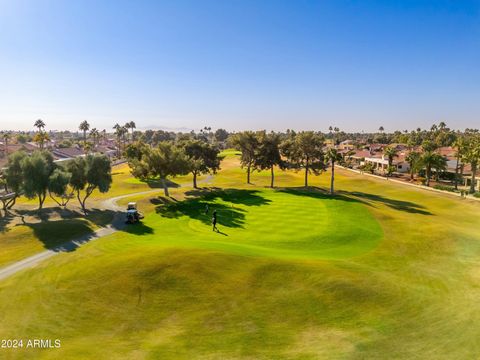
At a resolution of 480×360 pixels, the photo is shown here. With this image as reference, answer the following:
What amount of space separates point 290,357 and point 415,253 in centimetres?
2378

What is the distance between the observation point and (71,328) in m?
18.6

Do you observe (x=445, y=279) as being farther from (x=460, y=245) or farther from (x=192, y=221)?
(x=192, y=221)

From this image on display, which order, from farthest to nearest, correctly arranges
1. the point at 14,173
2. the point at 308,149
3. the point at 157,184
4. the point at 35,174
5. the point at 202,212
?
1. the point at 157,184
2. the point at 308,149
3. the point at 202,212
4. the point at 14,173
5. the point at 35,174

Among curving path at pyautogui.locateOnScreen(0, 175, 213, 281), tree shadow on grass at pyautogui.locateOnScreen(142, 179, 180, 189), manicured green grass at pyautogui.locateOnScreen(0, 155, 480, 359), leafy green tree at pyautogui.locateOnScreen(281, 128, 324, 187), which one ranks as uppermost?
leafy green tree at pyautogui.locateOnScreen(281, 128, 324, 187)

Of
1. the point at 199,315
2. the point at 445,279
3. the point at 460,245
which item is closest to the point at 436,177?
the point at 460,245

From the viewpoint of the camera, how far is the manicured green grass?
54.8ft

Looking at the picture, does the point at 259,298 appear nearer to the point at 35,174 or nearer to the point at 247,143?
the point at 35,174

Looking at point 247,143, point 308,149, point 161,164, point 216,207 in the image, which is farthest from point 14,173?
point 308,149

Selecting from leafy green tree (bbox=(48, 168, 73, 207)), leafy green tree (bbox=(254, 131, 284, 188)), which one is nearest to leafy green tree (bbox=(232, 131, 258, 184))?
leafy green tree (bbox=(254, 131, 284, 188))

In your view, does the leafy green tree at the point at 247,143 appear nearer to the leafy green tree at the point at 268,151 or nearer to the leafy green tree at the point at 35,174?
the leafy green tree at the point at 268,151

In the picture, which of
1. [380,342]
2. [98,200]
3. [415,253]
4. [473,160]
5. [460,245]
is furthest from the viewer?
[473,160]

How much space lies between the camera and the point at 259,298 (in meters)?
21.2

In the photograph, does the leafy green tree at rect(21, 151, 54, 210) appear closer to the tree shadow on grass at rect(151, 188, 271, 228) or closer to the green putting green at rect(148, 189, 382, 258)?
the green putting green at rect(148, 189, 382, 258)

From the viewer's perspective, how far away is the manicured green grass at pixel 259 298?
16703 mm
